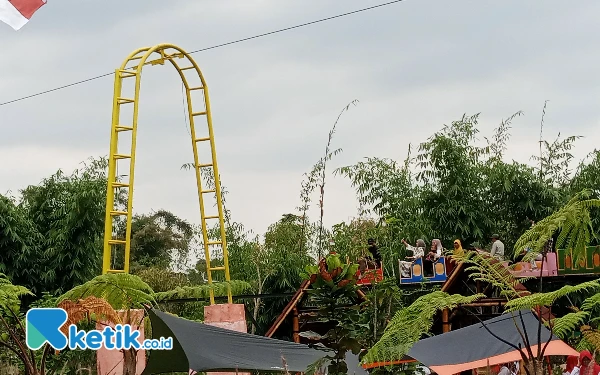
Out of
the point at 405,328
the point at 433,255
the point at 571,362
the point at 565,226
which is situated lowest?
the point at 571,362

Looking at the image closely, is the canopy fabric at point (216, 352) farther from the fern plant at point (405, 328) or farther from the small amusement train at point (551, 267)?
the small amusement train at point (551, 267)

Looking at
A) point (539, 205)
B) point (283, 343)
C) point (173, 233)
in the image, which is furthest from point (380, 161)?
point (173, 233)

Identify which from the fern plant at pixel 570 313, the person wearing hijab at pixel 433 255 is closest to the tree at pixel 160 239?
the person wearing hijab at pixel 433 255

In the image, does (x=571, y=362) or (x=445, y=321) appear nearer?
(x=571, y=362)

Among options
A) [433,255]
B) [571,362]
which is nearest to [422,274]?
[433,255]

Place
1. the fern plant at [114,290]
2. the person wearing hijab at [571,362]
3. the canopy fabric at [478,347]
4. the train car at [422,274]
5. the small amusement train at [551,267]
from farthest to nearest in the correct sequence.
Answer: the train car at [422,274] → the small amusement train at [551,267] → the person wearing hijab at [571,362] → the canopy fabric at [478,347] → the fern plant at [114,290]

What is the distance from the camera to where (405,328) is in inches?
312

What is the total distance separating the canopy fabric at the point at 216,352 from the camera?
378 inches

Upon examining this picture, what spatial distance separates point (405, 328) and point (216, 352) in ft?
8.75

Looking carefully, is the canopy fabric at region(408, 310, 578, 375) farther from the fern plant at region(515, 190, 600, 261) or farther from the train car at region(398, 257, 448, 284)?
the train car at region(398, 257, 448, 284)

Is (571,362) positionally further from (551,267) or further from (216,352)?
(216,352)

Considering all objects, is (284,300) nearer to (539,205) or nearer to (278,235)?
(278,235)

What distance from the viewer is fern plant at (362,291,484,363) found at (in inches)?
297

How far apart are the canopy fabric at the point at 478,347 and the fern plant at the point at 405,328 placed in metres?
2.40
